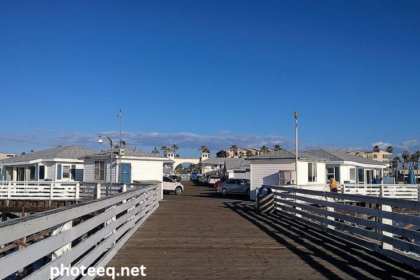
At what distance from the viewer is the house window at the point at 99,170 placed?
99.1 feet

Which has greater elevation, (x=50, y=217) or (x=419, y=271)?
(x=50, y=217)

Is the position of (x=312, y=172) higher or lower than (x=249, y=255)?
higher

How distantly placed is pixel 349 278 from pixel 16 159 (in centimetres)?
3657

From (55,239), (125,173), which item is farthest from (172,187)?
(55,239)

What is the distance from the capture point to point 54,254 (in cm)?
496

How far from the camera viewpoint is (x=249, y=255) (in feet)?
26.9

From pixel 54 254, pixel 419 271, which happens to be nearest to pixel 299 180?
pixel 419 271

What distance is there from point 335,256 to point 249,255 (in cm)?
165

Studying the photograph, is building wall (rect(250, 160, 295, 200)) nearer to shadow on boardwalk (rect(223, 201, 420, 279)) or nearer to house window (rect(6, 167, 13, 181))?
shadow on boardwalk (rect(223, 201, 420, 279))

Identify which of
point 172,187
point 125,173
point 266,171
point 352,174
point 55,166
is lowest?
point 172,187

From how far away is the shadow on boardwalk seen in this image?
6.59 m

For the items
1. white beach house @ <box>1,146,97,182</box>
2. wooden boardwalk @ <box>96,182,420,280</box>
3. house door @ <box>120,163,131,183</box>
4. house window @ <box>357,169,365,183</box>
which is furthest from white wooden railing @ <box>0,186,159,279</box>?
house window @ <box>357,169,365,183</box>

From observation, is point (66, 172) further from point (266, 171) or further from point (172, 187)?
point (266, 171)

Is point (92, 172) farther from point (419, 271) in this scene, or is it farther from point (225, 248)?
point (419, 271)
